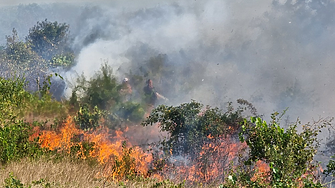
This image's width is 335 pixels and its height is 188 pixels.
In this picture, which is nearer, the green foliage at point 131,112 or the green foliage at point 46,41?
the green foliage at point 131,112

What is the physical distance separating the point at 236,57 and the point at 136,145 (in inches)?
666

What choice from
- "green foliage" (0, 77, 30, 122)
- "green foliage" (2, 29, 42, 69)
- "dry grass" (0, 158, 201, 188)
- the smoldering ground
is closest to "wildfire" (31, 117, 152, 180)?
"dry grass" (0, 158, 201, 188)

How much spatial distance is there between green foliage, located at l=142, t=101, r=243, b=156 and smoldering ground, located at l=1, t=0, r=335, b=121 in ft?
36.1

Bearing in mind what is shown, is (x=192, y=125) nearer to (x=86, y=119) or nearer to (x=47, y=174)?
(x=86, y=119)

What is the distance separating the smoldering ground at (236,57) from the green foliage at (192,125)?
11016 millimetres

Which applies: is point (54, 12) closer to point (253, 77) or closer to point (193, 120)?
point (253, 77)

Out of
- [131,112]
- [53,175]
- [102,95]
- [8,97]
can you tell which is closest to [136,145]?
[131,112]

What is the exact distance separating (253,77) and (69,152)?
21101 mm

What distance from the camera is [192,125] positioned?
15047mm

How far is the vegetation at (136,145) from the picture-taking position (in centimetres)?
570

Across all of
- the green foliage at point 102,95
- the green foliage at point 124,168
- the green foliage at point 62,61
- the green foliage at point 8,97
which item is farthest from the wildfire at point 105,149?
the green foliage at point 62,61

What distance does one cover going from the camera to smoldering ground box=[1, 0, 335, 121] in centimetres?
2623

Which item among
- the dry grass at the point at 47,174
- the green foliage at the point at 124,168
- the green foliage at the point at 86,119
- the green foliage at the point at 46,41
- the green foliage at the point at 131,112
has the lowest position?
the dry grass at the point at 47,174

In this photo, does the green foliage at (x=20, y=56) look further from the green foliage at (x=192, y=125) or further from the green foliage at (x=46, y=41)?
the green foliage at (x=192, y=125)
